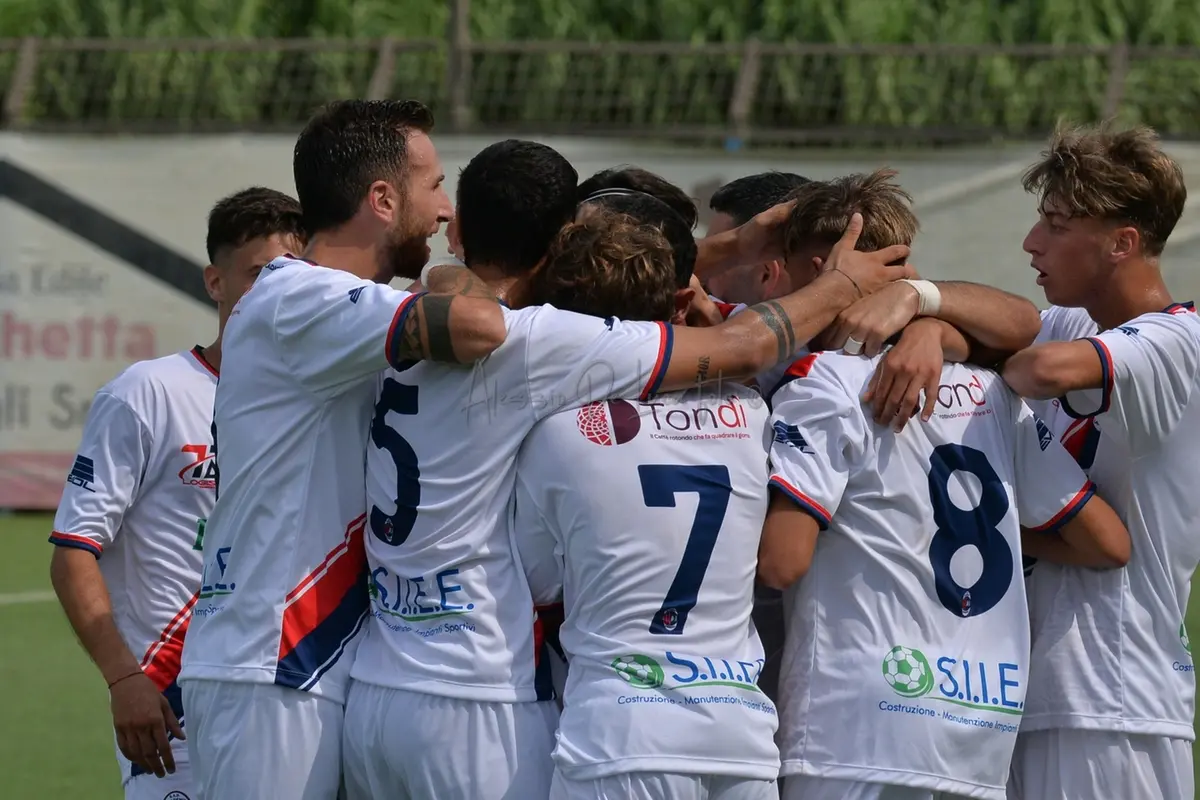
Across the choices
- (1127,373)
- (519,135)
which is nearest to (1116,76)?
(519,135)

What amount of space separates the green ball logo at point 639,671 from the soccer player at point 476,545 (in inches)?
8.8

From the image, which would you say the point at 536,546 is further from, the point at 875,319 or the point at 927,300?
the point at 927,300

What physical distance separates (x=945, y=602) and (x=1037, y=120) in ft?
32.5

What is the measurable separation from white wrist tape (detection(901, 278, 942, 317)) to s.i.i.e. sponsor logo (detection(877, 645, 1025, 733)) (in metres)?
0.70

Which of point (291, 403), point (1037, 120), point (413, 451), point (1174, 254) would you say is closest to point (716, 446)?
point (413, 451)

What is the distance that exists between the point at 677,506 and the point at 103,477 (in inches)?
72.0

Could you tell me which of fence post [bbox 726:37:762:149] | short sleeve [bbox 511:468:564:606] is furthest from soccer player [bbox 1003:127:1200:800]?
fence post [bbox 726:37:762:149]

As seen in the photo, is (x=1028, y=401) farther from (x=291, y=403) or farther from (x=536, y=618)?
(x=291, y=403)

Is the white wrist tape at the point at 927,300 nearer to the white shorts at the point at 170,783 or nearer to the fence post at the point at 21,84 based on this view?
the white shorts at the point at 170,783

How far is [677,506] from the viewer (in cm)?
306

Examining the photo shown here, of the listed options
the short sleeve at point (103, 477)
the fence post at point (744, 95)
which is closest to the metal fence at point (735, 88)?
the fence post at point (744, 95)

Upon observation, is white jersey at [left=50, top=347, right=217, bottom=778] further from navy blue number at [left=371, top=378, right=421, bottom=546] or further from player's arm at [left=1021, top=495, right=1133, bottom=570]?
player's arm at [left=1021, top=495, right=1133, bottom=570]

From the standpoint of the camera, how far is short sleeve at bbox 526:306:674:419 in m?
3.11

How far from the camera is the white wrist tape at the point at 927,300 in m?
3.32
